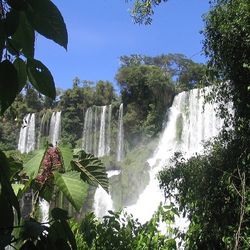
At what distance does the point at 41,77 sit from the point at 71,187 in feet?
2.55

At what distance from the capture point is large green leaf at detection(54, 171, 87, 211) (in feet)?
4.26

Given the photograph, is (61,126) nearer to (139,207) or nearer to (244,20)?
Result: (139,207)

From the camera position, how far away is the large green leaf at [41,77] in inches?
22.9

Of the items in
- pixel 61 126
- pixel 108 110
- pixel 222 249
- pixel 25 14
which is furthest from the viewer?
pixel 61 126

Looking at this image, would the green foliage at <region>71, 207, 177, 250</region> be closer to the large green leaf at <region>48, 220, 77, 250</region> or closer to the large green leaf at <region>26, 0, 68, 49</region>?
the large green leaf at <region>48, 220, 77, 250</region>

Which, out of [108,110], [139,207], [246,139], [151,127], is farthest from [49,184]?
[108,110]

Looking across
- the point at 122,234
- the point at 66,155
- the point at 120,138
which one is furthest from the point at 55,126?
the point at 66,155

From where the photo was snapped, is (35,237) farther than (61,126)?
No

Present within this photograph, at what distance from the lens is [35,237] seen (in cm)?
56

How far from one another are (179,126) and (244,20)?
1716 centimetres

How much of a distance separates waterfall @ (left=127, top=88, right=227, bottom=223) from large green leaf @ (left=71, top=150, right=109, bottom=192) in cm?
1471

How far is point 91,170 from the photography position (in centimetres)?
171

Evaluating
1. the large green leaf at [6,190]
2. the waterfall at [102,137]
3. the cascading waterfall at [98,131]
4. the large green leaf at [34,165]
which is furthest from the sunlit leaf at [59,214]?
the waterfall at [102,137]

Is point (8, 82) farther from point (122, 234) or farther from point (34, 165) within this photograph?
point (122, 234)
